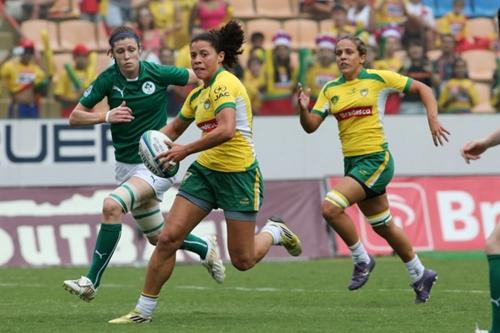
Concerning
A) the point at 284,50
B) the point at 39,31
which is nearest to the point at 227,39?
the point at 284,50

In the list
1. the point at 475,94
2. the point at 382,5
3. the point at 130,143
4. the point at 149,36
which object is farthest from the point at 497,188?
the point at 130,143

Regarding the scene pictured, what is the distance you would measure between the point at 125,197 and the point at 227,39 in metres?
1.75

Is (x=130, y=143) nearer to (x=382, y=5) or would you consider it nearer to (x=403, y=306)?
(x=403, y=306)

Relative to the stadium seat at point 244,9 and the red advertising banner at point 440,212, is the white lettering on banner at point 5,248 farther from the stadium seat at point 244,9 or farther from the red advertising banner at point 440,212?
the stadium seat at point 244,9

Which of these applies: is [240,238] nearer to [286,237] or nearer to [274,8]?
[286,237]

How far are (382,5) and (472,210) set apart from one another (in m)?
4.83

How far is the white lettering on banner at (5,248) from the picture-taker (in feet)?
57.3

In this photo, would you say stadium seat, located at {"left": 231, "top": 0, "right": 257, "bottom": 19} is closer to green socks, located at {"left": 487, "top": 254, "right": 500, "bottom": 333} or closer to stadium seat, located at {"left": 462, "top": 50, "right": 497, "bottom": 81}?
stadium seat, located at {"left": 462, "top": 50, "right": 497, "bottom": 81}

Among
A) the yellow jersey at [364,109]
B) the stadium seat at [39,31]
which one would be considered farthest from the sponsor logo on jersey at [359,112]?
the stadium seat at [39,31]

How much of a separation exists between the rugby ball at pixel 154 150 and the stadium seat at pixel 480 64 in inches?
504

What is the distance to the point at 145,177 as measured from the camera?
426 inches

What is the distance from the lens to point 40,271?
1648 cm

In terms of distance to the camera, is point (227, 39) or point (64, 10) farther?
point (64, 10)

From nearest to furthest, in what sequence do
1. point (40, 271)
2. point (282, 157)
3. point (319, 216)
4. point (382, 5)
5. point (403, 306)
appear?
point (403, 306) → point (40, 271) → point (319, 216) → point (282, 157) → point (382, 5)
